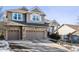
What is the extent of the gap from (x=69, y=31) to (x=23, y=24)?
0.62 m

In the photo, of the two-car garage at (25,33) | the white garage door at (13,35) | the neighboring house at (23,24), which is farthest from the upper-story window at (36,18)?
the white garage door at (13,35)

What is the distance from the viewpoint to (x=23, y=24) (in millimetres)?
3713

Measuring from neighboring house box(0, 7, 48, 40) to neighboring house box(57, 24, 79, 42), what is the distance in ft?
0.70

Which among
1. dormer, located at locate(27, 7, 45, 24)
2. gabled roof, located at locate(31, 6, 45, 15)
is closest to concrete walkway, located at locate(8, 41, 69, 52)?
dormer, located at locate(27, 7, 45, 24)

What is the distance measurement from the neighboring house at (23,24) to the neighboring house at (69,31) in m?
0.21

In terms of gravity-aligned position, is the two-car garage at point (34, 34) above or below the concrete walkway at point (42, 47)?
above

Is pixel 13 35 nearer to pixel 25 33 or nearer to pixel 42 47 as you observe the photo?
pixel 25 33

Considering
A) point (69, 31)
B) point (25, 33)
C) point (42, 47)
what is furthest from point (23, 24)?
point (69, 31)

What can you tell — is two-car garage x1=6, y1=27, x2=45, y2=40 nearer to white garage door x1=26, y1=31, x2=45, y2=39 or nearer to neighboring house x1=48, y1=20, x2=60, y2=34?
white garage door x1=26, y1=31, x2=45, y2=39

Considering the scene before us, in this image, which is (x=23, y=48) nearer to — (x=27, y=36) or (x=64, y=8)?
(x=27, y=36)

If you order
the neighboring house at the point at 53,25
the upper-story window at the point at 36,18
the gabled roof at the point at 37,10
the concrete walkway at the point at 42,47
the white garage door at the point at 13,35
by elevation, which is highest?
the gabled roof at the point at 37,10

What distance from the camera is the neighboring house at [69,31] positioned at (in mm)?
3705

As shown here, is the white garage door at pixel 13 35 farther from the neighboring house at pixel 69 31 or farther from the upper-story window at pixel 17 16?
the neighboring house at pixel 69 31
